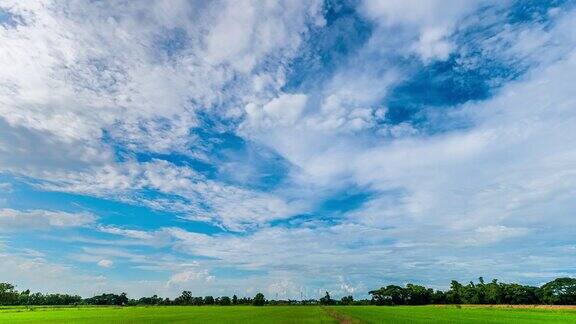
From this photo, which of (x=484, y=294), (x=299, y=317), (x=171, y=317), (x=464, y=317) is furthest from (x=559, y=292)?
(x=171, y=317)

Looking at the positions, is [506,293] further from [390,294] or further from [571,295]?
[390,294]

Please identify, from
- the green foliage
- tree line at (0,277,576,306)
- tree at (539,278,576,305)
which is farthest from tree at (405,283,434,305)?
the green foliage

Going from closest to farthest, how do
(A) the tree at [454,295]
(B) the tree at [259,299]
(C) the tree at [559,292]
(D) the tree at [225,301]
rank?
(C) the tree at [559,292]
(A) the tree at [454,295]
(B) the tree at [259,299]
(D) the tree at [225,301]

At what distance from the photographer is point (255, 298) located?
17638cm

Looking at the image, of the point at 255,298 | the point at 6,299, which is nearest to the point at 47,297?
the point at 6,299

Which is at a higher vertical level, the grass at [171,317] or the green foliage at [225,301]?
the green foliage at [225,301]

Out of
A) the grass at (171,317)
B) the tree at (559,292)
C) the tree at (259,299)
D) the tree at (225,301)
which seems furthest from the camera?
the tree at (225,301)

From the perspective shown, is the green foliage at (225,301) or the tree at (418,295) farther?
the green foliage at (225,301)

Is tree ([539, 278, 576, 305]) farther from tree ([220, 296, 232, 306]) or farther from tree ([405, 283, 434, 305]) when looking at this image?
tree ([220, 296, 232, 306])

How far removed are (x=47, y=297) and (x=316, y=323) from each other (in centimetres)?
19219

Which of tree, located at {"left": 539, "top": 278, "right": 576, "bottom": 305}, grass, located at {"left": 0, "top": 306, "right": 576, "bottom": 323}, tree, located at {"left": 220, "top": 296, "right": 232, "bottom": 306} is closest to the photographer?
grass, located at {"left": 0, "top": 306, "right": 576, "bottom": 323}

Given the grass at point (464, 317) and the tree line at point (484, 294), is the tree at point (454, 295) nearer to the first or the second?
the tree line at point (484, 294)

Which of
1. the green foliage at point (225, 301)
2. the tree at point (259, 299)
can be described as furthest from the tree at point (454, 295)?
the green foliage at point (225, 301)

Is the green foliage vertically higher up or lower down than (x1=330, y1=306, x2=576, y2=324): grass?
higher up
